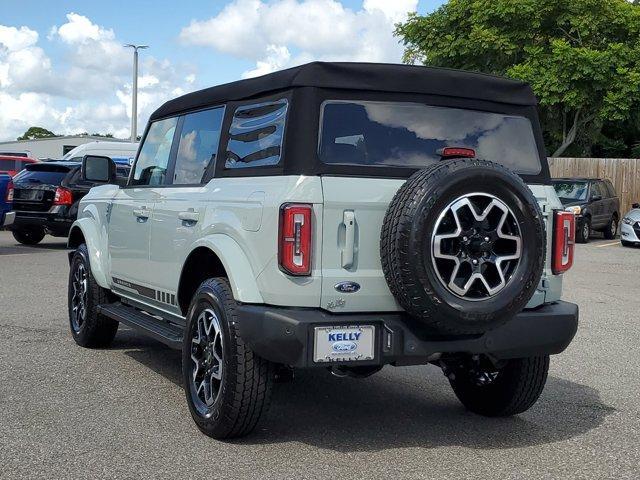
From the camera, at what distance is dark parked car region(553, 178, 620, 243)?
891 inches

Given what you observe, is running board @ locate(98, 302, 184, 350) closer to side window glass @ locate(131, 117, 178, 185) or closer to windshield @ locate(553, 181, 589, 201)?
side window glass @ locate(131, 117, 178, 185)

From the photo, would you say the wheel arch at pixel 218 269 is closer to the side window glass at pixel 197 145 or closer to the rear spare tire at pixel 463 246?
the side window glass at pixel 197 145

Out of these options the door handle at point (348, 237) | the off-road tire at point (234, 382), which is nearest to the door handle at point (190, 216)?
the off-road tire at point (234, 382)

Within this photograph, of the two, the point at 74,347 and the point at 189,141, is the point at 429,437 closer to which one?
the point at 189,141

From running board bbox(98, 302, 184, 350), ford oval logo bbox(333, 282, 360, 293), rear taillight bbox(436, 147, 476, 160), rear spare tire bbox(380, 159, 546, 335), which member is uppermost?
rear taillight bbox(436, 147, 476, 160)

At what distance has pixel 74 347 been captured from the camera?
7539 millimetres

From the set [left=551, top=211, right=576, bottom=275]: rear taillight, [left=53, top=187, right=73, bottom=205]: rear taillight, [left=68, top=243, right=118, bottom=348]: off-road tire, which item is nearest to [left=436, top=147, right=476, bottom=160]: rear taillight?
[left=551, top=211, right=576, bottom=275]: rear taillight

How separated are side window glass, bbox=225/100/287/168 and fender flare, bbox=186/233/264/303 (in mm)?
472

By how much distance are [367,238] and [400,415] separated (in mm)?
1509

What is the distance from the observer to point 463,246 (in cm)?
452

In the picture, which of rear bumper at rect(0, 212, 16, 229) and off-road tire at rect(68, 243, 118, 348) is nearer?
off-road tire at rect(68, 243, 118, 348)

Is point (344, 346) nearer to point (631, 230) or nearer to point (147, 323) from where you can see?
point (147, 323)

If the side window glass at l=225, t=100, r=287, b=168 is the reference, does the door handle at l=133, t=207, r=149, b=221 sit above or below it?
below

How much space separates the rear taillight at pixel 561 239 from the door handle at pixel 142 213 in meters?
2.70
